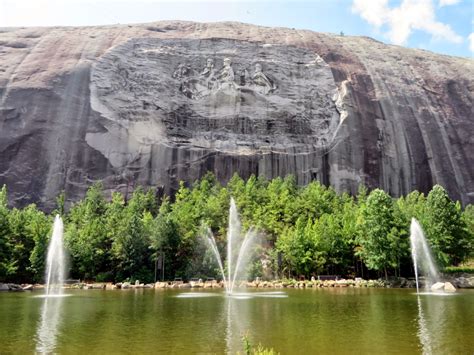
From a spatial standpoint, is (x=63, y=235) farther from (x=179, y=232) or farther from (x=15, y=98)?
(x=15, y=98)

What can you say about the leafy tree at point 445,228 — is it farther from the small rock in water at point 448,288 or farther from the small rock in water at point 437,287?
the small rock in water at point 448,288

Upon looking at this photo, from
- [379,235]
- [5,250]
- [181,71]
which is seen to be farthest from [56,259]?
[181,71]

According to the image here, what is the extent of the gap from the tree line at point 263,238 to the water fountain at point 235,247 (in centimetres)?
86

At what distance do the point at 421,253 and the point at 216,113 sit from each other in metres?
40.7

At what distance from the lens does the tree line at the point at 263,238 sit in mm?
39625

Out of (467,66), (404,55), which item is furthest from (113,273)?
(467,66)

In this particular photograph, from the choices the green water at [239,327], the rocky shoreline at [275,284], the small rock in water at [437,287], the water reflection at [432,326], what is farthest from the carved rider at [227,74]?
the water reflection at [432,326]

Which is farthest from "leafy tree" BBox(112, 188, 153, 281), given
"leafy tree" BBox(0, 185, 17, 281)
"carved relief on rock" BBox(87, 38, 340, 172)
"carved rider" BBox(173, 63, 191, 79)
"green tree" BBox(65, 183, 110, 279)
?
"carved rider" BBox(173, 63, 191, 79)

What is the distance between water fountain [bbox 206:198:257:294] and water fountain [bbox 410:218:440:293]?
1498 centimetres

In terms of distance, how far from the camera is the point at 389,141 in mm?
68875

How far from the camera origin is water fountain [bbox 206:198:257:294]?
136 ft

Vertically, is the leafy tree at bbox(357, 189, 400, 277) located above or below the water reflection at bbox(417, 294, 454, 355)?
above

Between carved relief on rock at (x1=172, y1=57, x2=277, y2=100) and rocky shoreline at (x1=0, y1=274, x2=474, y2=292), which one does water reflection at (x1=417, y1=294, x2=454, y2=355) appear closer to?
rocky shoreline at (x1=0, y1=274, x2=474, y2=292)

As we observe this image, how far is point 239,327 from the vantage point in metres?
15.1
